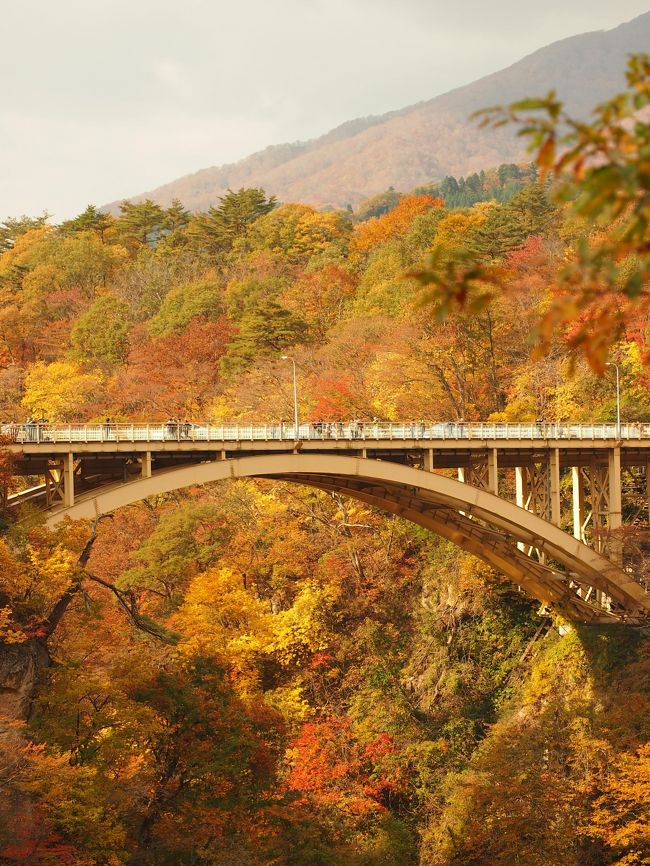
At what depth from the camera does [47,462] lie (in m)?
33.1

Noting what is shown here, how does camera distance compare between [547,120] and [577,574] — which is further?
[577,574]

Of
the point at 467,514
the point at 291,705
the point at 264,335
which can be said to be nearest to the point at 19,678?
the point at 467,514

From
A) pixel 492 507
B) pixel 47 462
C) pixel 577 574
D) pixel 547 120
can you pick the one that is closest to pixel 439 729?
pixel 577 574

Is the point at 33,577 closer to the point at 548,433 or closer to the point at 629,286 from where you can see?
the point at 548,433

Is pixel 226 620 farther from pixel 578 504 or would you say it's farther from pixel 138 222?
pixel 138 222

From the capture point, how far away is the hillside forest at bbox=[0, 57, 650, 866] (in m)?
28.0

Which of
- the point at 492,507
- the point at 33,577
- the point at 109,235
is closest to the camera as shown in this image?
the point at 33,577

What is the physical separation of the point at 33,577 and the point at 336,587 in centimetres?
2686

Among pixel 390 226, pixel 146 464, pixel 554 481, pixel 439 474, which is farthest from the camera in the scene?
pixel 390 226

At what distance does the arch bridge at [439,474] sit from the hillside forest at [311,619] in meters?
2.54

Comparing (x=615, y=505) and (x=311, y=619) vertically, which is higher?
(x=615, y=505)

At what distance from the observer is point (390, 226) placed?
316ft

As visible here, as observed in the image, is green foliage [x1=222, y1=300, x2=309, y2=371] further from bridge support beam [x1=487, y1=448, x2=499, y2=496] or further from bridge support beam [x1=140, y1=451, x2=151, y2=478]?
bridge support beam [x1=140, y1=451, x2=151, y2=478]

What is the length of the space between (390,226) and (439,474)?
61547 mm
